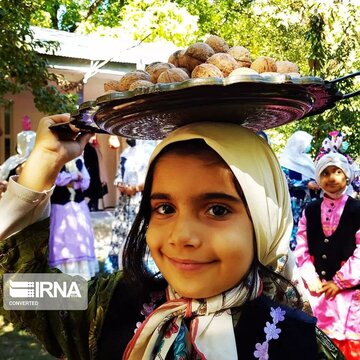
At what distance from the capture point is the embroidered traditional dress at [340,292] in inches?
138

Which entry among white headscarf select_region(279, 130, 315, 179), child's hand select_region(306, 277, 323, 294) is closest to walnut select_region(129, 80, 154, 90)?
child's hand select_region(306, 277, 323, 294)

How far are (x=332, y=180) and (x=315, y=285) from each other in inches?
34.7

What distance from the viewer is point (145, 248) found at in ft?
5.28

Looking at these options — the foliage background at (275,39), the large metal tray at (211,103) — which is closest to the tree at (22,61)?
the foliage background at (275,39)

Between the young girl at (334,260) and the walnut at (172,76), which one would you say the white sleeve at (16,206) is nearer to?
the walnut at (172,76)

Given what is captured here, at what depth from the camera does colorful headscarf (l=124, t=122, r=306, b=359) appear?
1267 millimetres

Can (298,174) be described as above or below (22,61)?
below

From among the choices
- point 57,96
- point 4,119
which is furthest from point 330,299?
point 4,119

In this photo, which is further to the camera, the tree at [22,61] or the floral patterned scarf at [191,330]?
the tree at [22,61]

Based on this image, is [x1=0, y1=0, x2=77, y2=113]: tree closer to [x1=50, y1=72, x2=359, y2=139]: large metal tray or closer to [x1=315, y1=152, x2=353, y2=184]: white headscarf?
[x1=315, y1=152, x2=353, y2=184]: white headscarf

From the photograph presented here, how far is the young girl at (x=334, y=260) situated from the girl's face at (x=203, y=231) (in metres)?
2.48

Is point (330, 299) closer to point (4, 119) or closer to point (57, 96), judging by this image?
point (57, 96)

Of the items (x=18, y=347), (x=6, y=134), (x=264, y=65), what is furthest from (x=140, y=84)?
(x=6, y=134)

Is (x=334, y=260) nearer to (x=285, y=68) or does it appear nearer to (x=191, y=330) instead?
(x=191, y=330)
